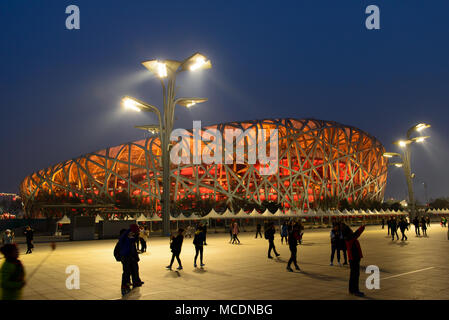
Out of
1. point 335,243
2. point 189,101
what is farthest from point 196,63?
point 335,243

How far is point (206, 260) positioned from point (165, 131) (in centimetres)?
1195

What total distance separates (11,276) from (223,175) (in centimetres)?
6838

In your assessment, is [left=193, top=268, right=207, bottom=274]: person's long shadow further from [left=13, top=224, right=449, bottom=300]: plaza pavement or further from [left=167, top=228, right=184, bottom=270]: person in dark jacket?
[left=167, top=228, right=184, bottom=270]: person in dark jacket

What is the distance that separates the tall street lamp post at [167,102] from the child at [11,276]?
17912 millimetres

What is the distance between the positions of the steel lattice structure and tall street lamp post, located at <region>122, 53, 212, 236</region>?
137 ft

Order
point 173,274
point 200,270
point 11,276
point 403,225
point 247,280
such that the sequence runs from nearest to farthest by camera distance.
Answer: point 11,276 < point 247,280 < point 173,274 < point 200,270 < point 403,225

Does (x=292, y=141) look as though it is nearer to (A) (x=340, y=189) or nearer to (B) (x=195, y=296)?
(A) (x=340, y=189)

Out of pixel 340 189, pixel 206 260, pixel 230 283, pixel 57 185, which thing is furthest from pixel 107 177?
pixel 230 283

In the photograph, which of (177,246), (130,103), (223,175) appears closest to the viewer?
(177,246)

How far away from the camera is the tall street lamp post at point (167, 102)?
2231 cm

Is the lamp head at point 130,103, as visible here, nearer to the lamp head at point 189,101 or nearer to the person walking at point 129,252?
the lamp head at point 189,101

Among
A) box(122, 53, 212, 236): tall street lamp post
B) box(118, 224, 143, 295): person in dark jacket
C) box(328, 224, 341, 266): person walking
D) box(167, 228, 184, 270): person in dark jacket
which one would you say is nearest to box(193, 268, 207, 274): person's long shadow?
box(167, 228, 184, 270): person in dark jacket

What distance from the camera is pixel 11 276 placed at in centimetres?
513

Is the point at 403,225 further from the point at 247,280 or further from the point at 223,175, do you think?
the point at 223,175
